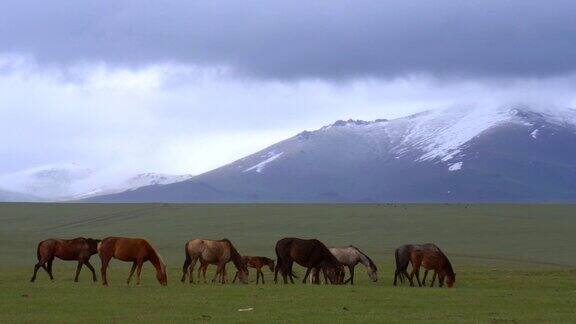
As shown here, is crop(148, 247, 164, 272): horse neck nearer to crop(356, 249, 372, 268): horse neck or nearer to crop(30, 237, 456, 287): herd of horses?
crop(30, 237, 456, 287): herd of horses

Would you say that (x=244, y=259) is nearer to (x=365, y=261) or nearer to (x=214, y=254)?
(x=214, y=254)

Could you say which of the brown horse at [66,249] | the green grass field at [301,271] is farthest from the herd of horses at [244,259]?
the green grass field at [301,271]

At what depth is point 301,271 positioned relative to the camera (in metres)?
37.9

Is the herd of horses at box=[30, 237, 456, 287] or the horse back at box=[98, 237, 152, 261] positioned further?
the herd of horses at box=[30, 237, 456, 287]

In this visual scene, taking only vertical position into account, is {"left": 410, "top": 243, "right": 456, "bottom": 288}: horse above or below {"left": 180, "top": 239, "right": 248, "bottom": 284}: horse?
below

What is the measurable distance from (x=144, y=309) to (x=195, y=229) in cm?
5044

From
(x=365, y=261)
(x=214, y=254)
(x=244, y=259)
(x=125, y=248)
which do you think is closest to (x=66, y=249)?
(x=125, y=248)

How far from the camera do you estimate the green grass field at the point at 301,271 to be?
2045 cm

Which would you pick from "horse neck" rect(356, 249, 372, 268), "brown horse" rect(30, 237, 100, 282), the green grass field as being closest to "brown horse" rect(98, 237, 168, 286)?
the green grass field

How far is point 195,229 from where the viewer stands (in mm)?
70812

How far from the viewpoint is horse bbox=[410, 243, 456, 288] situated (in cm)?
2966

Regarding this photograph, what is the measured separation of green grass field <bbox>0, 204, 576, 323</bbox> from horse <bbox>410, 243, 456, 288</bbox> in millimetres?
662

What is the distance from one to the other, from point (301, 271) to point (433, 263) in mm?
8894

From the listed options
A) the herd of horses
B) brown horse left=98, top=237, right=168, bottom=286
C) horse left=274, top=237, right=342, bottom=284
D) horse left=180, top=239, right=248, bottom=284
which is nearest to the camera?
brown horse left=98, top=237, right=168, bottom=286
